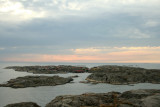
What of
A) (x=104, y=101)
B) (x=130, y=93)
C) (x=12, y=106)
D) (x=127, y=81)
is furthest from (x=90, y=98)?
(x=127, y=81)

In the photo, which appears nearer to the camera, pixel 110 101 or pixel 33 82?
pixel 110 101

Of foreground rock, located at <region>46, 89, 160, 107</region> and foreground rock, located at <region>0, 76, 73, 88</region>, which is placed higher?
foreground rock, located at <region>46, 89, 160, 107</region>

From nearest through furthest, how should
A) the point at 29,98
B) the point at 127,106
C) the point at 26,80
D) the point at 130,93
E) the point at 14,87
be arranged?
the point at 127,106
the point at 130,93
the point at 29,98
the point at 14,87
the point at 26,80

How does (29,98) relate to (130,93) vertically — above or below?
below

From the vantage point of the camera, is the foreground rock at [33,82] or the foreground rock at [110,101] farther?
the foreground rock at [33,82]

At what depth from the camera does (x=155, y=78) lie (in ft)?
200

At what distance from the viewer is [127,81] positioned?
193 feet

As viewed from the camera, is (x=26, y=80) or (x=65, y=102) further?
(x=26, y=80)

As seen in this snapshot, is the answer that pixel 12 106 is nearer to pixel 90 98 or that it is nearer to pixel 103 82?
pixel 90 98

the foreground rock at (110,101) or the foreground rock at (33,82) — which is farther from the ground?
the foreground rock at (110,101)

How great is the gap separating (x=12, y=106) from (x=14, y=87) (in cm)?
2966

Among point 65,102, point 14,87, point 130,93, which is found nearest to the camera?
point 65,102

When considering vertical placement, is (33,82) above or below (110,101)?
below

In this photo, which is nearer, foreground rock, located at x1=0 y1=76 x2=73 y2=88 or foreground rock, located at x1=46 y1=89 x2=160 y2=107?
foreground rock, located at x1=46 y1=89 x2=160 y2=107
